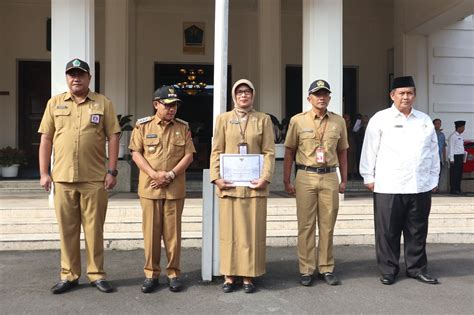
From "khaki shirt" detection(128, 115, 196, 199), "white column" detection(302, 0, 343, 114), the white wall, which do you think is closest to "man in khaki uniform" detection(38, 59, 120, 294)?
"khaki shirt" detection(128, 115, 196, 199)

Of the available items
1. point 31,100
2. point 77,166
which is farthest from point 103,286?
point 31,100

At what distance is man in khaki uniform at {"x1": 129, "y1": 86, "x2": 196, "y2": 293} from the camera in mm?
4434

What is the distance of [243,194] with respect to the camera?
4449 mm

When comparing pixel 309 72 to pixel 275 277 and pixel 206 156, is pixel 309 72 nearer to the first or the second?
pixel 275 277

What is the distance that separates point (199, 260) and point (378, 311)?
2338 millimetres

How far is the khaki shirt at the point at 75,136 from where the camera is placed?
436 cm

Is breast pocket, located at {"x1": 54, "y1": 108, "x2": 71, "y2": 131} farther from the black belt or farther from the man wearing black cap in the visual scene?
the man wearing black cap

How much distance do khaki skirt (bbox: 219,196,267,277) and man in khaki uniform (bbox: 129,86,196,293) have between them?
0.47m

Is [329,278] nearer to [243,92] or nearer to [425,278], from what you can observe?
[425,278]

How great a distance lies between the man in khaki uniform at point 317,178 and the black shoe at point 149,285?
1.44 metres

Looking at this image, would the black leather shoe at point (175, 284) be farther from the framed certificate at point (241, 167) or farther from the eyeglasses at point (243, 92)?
the eyeglasses at point (243, 92)

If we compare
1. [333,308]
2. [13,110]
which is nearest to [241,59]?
[13,110]

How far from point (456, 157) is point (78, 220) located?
8.96 meters

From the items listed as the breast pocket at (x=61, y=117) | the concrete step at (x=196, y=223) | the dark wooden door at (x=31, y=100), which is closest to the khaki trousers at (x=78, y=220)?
the breast pocket at (x=61, y=117)
